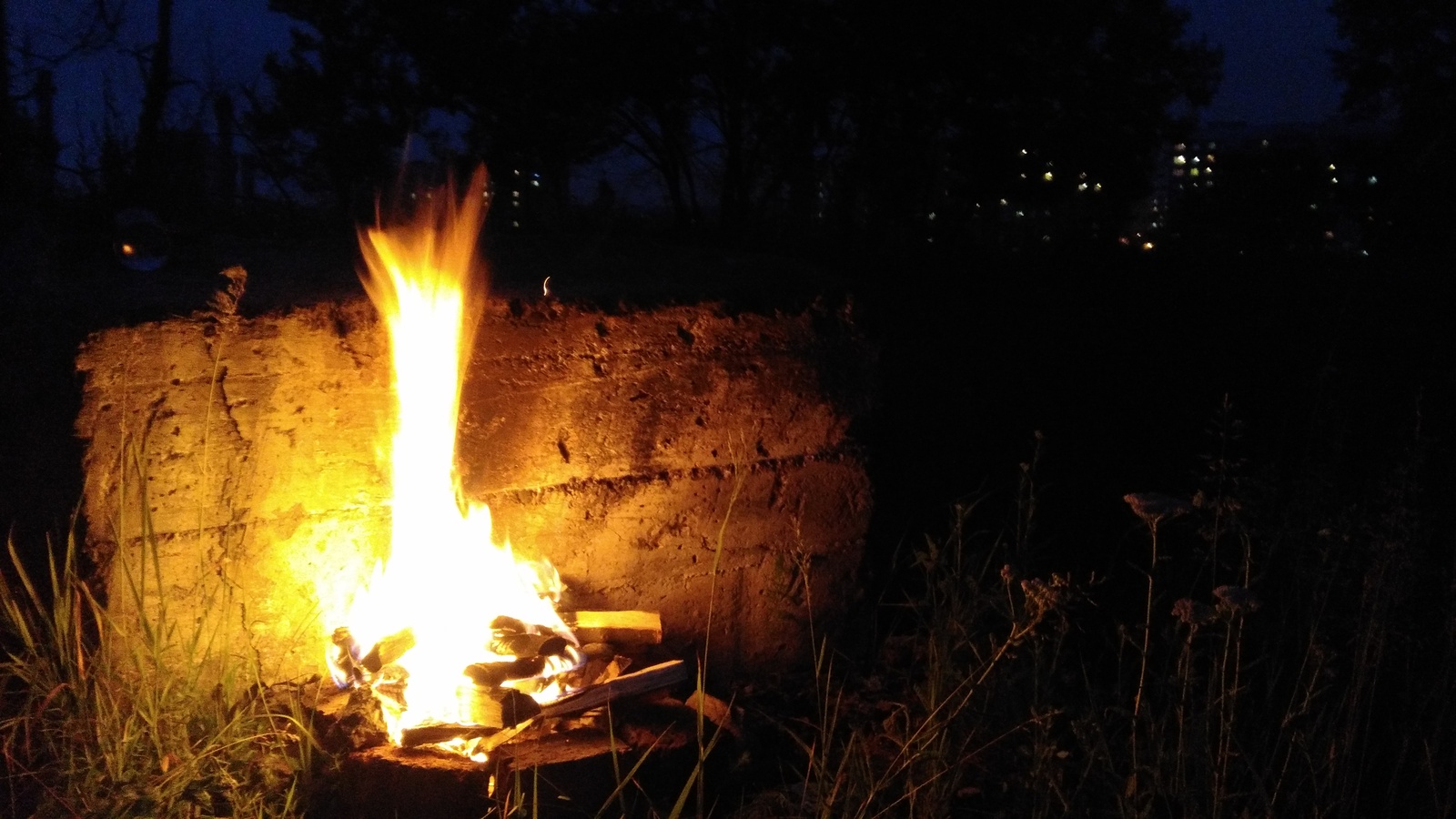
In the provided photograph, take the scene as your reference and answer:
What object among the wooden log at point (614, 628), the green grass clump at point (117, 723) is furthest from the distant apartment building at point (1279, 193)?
the green grass clump at point (117, 723)

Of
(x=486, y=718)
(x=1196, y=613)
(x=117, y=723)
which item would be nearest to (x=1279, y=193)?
(x=1196, y=613)

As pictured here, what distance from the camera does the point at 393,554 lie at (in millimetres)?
2881

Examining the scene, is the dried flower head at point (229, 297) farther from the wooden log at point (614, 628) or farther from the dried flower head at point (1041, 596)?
the dried flower head at point (1041, 596)

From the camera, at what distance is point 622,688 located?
2709 mm

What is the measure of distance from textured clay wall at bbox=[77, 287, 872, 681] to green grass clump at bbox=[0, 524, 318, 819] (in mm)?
110

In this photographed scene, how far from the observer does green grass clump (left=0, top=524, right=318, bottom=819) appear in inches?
88.4

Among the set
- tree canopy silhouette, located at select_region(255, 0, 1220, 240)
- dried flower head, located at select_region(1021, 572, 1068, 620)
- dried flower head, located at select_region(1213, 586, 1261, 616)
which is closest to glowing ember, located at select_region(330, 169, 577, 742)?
dried flower head, located at select_region(1021, 572, 1068, 620)

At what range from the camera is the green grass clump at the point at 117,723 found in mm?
2246

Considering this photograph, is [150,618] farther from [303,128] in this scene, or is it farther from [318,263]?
[303,128]

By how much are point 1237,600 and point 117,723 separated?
2359mm

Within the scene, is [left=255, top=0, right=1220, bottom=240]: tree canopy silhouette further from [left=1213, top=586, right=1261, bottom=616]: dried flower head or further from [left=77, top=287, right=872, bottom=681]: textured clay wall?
[left=1213, top=586, right=1261, bottom=616]: dried flower head

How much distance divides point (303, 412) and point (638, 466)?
0.93m

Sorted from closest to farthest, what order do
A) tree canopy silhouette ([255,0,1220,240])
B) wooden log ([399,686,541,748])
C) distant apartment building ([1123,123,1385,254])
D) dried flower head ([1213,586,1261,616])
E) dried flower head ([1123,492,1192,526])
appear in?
1. dried flower head ([1213,586,1261,616])
2. dried flower head ([1123,492,1192,526])
3. wooden log ([399,686,541,748])
4. tree canopy silhouette ([255,0,1220,240])
5. distant apartment building ([1123,123,1385,254])

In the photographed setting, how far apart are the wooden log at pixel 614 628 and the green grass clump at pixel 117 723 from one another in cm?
75
